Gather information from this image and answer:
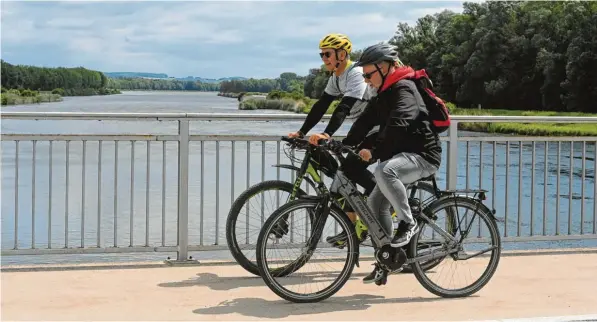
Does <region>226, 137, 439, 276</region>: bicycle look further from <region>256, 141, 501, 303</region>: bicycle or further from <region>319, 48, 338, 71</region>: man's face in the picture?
<region>319, 48, 338, 71</region>: man's face

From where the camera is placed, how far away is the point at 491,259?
665cm

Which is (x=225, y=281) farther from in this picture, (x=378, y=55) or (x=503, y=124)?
(x=503, y=124)

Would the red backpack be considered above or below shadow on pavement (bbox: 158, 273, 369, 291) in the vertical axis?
above

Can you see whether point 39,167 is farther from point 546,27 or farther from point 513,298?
point 546,27

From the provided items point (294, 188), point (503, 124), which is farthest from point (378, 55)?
point (503, 124)

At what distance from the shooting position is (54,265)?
24.5ft

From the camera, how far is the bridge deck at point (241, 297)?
5.92 meters

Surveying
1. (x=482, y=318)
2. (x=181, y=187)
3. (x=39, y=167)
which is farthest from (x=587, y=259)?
(x=39, y=167)

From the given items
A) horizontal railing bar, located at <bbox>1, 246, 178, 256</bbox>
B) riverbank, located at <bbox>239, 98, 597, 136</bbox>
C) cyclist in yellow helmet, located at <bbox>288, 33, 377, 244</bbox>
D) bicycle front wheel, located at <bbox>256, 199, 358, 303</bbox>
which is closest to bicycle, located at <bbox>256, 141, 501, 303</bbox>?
bicycle front wheel, located at <bbox>256, 199, 358, 303</bbox>

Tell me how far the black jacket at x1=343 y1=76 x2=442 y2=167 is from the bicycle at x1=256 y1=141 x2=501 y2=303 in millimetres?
279

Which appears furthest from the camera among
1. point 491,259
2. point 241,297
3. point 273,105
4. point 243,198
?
point 273,105

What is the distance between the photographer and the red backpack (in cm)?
626

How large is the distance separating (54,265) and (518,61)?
92861 millimetres

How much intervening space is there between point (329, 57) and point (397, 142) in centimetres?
99
